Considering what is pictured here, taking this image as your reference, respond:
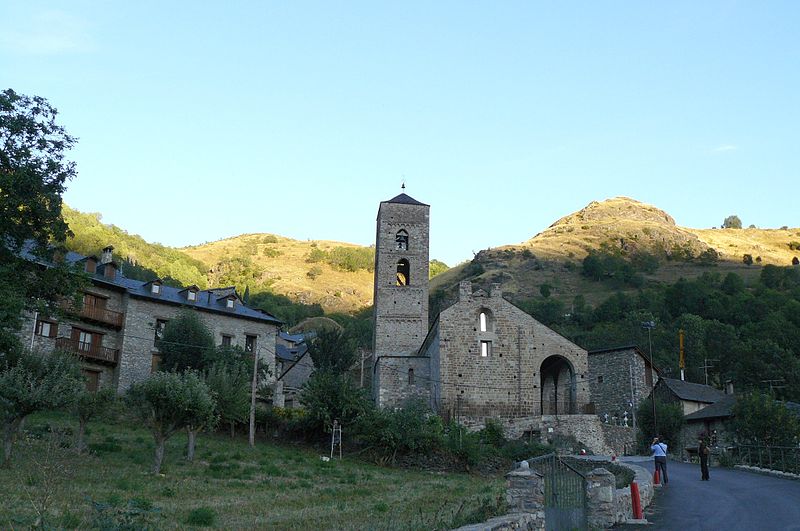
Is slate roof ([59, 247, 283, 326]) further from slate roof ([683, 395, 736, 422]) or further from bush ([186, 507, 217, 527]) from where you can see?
bush ([186, 507, 217, 527])

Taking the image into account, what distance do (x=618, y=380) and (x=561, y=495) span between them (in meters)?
37.3

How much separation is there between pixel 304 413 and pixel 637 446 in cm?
2090

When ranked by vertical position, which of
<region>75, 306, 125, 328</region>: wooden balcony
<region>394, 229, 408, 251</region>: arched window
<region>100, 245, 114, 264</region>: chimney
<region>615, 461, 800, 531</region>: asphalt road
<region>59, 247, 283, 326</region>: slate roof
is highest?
<region>394, 229, 408, 251</region>: arched window

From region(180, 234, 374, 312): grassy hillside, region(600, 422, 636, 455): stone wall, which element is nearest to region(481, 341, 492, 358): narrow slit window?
region(600, 422, 636, 455): stone wall

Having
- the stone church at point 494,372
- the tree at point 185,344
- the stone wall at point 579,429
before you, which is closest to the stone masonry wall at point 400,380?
the stone church at point 494,372

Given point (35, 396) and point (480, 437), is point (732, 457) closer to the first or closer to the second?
point (480, 437)

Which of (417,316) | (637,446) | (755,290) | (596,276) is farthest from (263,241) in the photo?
(637,446)

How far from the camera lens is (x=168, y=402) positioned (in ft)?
85.0

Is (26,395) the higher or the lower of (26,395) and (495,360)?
the lower

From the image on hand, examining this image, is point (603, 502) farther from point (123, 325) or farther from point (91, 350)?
point (123, 325)

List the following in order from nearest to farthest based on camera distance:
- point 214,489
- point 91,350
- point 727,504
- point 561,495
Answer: point 561,495, point 727,504, point 214,489, point 91,350

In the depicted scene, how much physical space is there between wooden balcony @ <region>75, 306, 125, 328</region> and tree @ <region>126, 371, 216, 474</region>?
61.3ft

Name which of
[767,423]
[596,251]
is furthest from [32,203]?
[596,251]

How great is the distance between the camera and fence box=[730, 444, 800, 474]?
88.1 feet
